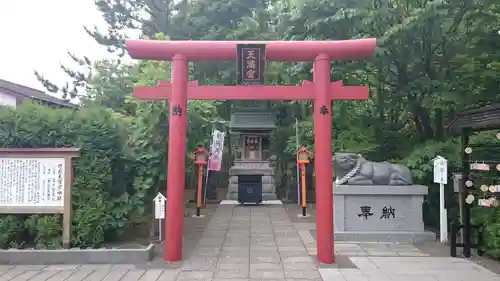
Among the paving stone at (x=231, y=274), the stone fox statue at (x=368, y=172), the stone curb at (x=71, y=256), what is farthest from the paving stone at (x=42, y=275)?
the stone fox statue at (x=368, y=172)

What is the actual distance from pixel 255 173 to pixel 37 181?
12.5m

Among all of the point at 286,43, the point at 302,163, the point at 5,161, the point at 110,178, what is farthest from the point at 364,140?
the point at 5,161

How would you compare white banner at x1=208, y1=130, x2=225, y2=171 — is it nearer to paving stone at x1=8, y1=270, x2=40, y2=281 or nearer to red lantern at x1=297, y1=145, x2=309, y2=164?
red lantern at x1=297, y1=145, x2=309, y2=164

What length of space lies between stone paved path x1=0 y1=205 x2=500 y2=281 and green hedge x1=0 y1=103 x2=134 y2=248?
929mm

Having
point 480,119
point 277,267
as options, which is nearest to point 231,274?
point 277,267

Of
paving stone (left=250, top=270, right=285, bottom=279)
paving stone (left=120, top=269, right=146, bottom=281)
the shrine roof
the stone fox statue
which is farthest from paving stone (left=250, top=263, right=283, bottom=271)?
the shrine roof

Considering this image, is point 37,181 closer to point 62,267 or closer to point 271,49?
point 62,267

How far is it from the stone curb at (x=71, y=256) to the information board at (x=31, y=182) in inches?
35.5

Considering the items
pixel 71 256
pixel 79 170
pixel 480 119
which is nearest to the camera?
pixel 71 256

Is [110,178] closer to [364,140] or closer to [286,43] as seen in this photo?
[286,43]

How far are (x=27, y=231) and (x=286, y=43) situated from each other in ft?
19.8

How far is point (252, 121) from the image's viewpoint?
20188mm

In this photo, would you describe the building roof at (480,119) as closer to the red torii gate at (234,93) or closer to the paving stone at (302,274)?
the red torii gate at (234,93)

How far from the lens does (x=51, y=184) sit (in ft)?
26.2
